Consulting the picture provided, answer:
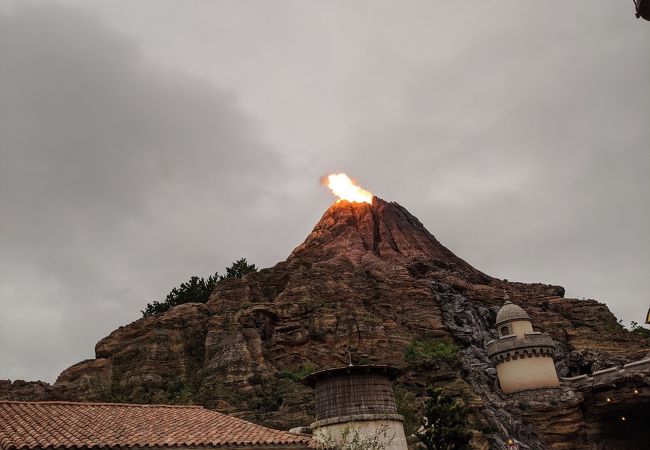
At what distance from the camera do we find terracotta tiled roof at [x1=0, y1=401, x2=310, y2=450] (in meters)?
19.3

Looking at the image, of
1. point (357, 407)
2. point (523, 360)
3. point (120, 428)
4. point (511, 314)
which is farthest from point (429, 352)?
point (120, 428)

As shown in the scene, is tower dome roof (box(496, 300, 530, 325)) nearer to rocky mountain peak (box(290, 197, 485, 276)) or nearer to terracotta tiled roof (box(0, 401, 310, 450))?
rocky mountain peak (box(290, 197, 485, 276))

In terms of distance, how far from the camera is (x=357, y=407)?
2602 centimetres

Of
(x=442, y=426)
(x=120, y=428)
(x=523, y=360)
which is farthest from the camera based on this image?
(x=523, y=360)

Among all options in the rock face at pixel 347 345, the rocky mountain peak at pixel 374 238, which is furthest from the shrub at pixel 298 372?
the rocky mountain peak at pixel 374 238

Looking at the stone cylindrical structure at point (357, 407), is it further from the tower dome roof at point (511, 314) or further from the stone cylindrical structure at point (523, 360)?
the tower dome roof at point (511, 314)

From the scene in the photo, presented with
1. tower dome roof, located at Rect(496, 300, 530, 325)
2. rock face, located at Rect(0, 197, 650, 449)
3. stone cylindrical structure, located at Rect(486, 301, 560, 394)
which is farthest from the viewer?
tower dome roof, located at Rect(496, 300, 530, 325)

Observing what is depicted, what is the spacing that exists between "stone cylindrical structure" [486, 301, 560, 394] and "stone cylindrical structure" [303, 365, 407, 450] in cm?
3121

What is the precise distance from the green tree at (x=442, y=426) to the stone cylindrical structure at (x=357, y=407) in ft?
24.1

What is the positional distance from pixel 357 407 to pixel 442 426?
394 inches

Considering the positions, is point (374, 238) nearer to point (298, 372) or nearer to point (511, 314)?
point (511, 314)

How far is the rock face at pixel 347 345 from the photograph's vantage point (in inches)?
1764

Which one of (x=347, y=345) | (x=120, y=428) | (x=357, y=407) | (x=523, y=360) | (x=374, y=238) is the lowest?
(x=120, y=428)

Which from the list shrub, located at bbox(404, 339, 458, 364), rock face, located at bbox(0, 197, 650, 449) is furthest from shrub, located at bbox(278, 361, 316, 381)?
shrub, located at bbox(404, 339, 458, 364)
